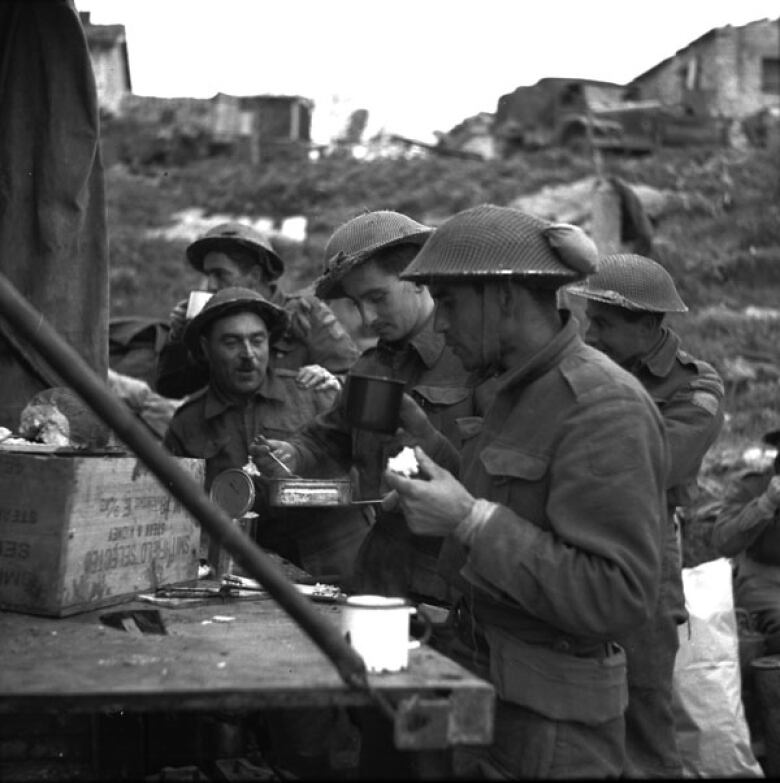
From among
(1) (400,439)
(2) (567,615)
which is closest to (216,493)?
(1) (400,439)

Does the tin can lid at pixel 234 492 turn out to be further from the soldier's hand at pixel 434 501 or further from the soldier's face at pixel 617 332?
the soldier's face at pixel 617 332

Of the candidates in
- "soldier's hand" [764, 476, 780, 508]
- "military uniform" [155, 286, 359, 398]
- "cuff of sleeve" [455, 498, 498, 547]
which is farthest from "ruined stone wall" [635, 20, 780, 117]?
"cuff of sleeve" [455, 498, 498, 547]

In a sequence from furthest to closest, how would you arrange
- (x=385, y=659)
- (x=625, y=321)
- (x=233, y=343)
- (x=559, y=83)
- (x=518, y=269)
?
(x=559, y=83)
(x=233, y=343)
(x=625, y=321)
(x=518, y=269)
(x=385, y=659)

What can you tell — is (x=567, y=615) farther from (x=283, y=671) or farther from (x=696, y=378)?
(x=696, y=378)

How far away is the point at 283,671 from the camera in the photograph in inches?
106

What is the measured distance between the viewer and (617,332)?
4988 millimetres

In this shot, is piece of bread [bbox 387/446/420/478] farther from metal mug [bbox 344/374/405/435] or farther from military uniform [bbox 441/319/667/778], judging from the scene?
metal mug [bbox 344/374/405/435]

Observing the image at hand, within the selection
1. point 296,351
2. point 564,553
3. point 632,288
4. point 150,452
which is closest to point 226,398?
point 296,351

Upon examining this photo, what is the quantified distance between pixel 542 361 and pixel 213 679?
111cm

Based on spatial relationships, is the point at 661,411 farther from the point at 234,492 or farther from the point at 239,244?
the point at 239,244

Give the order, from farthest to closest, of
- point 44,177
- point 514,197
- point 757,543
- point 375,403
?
point 514,197
point 757,543
point 44,177
point 375,403

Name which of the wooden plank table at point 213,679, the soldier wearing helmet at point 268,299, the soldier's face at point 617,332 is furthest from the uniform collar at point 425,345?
the wooden plank table at point 213,679

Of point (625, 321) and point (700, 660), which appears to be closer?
point (625, 321)

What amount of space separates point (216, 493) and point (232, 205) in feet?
69.5
